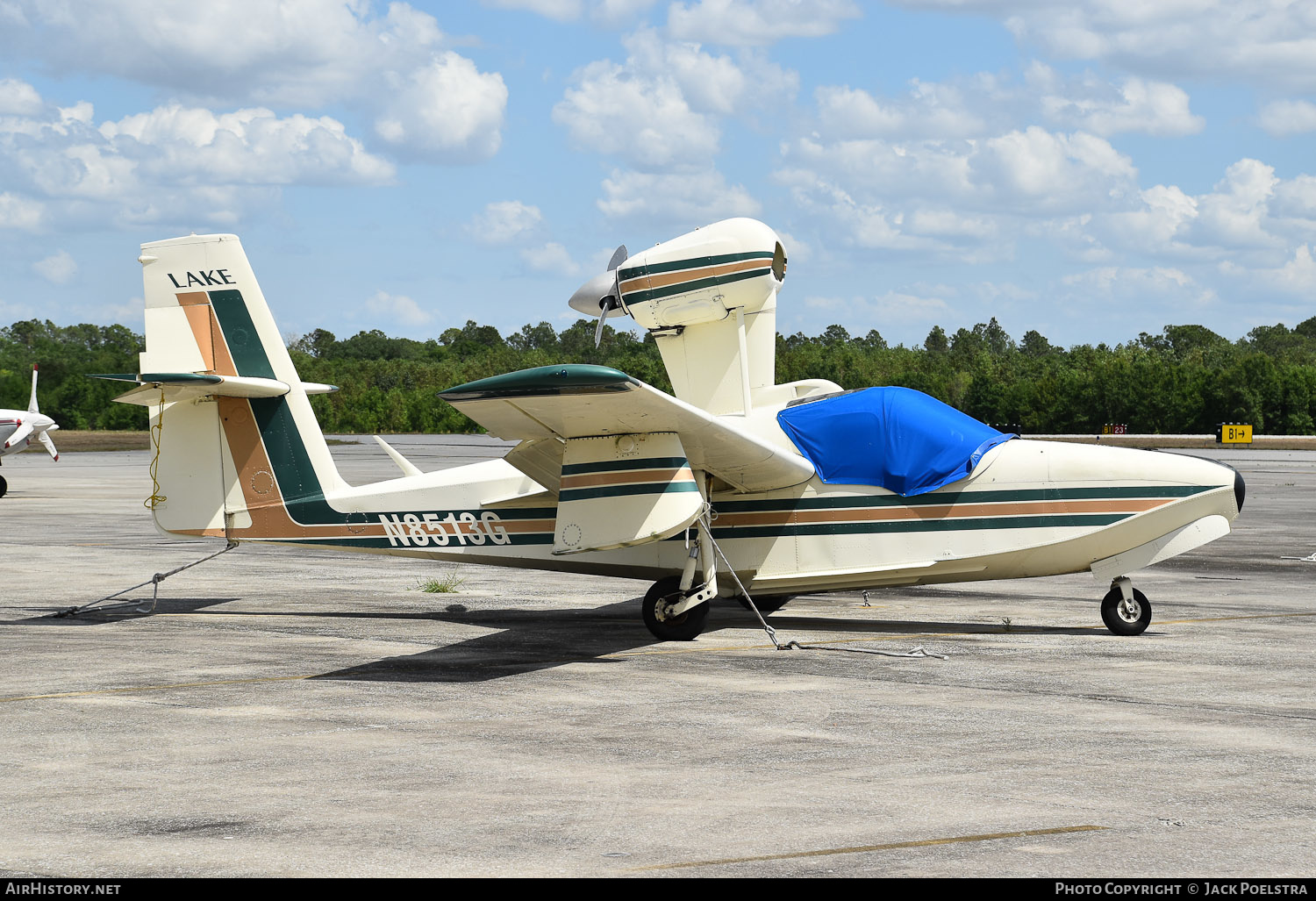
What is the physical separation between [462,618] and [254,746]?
5733mm

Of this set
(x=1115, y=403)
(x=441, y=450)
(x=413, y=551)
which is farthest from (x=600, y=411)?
(x=1115, y=403)

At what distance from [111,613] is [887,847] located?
1049 cm

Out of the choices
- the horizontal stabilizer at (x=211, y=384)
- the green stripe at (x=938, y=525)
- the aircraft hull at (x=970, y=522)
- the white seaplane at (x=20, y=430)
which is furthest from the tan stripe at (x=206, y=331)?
the white seaplane at (x=20, y=430)

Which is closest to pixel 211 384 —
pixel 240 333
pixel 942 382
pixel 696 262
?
pixel 240 333

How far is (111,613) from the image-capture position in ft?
43.8

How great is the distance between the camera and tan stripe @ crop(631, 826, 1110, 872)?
519cm

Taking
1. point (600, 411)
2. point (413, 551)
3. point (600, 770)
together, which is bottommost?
point (600, 770)

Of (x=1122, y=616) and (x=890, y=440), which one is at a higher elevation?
(x=890, y=440)

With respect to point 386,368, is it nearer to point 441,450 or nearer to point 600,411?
point 441,450

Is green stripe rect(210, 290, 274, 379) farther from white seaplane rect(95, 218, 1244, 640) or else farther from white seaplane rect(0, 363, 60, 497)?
white seaplane rect(0, 363, 60, 497)

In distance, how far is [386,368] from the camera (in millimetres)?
114500

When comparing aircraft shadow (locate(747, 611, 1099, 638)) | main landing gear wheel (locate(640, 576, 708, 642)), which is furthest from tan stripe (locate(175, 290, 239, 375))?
aircraft shadow (locate(747, 611, 1099, 638))

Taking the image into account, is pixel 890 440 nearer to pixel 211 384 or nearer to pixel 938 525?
pixel 938 525

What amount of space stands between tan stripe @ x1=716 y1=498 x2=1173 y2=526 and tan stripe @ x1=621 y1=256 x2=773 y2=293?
2501mm
